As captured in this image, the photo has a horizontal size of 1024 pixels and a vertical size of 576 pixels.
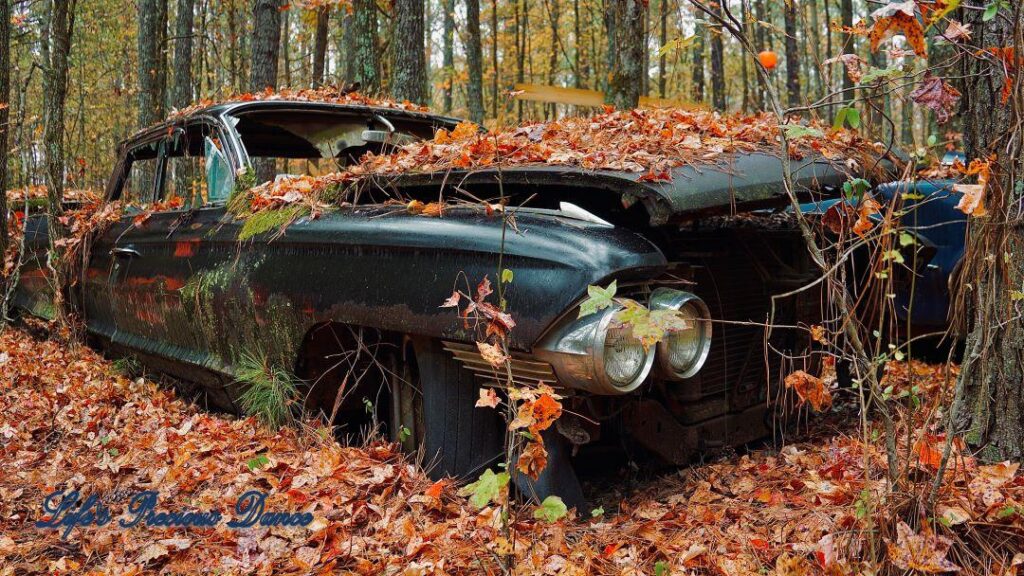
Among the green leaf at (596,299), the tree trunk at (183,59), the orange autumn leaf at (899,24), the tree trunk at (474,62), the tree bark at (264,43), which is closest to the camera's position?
the orange autumn leaf at (899,24)

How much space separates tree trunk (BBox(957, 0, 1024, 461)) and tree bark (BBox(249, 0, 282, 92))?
7.96m

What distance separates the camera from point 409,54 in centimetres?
759

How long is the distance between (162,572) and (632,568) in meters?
1.34

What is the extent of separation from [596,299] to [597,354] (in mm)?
195

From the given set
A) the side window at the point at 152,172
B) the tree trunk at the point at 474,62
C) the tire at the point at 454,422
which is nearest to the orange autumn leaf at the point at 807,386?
the tire at the point at 454,422

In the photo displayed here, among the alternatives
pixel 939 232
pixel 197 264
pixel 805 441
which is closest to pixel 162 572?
pixel 197 264

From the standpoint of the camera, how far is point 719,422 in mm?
2926

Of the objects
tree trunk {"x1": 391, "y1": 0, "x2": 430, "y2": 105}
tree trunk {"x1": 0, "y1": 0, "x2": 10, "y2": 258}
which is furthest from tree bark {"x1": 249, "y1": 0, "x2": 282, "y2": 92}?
tree trunk {"x1": 0, "y1": 0, "x2": 10, "y2": 258}

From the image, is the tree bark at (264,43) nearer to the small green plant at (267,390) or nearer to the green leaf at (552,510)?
the small green plant at (267,390)

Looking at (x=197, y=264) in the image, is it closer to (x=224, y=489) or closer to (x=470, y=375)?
(x=224, y=489)

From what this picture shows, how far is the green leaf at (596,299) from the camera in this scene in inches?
79.0

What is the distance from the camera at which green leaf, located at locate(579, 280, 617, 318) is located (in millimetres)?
2008

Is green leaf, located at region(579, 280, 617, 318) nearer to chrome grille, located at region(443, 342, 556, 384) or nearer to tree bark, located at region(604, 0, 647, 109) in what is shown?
chrome grille, located at region(443, 342, 556, 384)

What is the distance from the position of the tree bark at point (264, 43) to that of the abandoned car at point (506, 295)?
18.2ft
